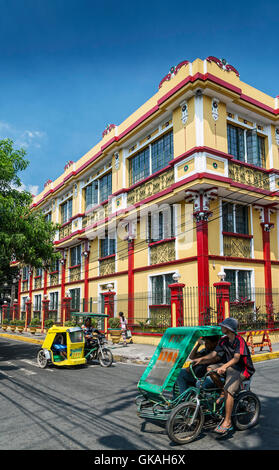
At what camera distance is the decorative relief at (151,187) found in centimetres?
1708

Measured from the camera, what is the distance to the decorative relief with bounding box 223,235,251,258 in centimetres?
1629

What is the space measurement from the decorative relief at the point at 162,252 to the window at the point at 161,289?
29.9 inches

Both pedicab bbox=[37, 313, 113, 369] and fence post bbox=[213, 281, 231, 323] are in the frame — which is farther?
fence post bbox=[213, 281, 231, 323]

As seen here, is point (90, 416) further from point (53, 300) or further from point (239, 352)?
point (53, 300)

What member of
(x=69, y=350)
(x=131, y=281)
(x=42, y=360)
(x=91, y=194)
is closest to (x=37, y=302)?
(x=91, y=194)

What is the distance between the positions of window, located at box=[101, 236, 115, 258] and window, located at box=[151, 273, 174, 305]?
16.4 ft

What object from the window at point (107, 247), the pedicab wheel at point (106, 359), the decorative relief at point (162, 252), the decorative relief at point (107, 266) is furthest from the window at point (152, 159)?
the pedicab wheel at point (106, 359)

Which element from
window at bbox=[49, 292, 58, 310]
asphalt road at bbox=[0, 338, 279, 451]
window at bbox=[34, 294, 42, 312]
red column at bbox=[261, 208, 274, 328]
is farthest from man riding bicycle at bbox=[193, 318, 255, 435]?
window at bbox=[34, 294, 42, 312]

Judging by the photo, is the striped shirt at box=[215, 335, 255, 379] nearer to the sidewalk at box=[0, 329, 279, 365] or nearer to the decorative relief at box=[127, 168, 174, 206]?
the sidewalk at box=[0, 329, 279, 365]

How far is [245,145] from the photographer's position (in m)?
17.7

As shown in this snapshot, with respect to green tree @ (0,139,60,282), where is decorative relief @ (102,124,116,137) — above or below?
above

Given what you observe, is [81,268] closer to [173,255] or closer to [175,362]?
[173,255]

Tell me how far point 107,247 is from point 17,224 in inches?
412
